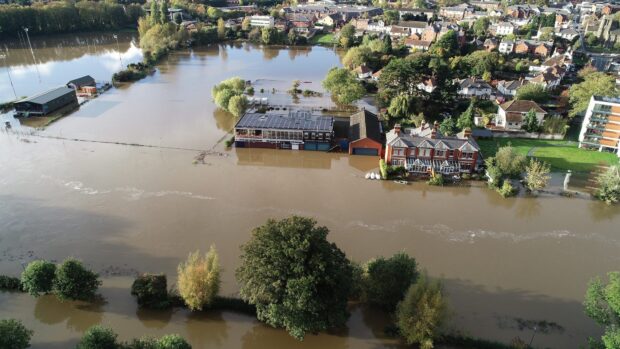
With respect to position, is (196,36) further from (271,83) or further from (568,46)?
(568,46)

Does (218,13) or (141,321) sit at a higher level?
(218,13)

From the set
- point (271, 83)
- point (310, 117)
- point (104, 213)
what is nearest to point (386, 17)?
point (271, 83)

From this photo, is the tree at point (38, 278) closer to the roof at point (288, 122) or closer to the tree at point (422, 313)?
the tree at point (422, 313)

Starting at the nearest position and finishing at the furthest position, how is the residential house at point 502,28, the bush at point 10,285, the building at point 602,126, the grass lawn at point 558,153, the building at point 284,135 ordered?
the bush at point 10,285 < the grass lawn at point 558,153 < the building at point 602,126 < the building at point 284,135 < the residential house at point 502,28

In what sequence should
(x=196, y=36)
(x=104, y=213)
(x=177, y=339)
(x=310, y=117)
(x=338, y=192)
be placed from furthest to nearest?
(x=196, y=36), (x=310, y=117), (x=338, y=192), (x=104, y=213), (x=177, y=339)

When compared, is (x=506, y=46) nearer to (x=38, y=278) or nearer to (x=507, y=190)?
(x=507, y=190)

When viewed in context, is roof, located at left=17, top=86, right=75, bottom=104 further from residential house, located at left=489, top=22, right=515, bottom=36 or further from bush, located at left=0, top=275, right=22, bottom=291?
residential house, located at left=489, top=22, right=515, bottom=36


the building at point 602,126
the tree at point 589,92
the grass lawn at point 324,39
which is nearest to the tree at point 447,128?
the building at point 602,126
